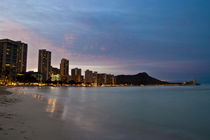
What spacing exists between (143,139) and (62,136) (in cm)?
490

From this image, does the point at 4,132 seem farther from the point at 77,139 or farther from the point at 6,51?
the point at 6,51

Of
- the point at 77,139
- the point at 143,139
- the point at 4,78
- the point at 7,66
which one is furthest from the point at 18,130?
the point at 7,66

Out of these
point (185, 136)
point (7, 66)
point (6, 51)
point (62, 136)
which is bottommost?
point (185, 136)

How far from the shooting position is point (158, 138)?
10.4m

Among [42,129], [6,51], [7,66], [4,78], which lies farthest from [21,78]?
[42,129]

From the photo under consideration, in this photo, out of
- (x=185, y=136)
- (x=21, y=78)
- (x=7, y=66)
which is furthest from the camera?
(x=21, y=78)

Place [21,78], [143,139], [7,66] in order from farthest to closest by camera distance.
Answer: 1. [21,78]
2. [7,66]
3. [143,139]

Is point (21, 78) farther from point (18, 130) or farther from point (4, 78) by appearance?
point (18, 130)

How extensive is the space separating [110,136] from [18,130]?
5.42 metres

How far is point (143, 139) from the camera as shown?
10078 millimetres

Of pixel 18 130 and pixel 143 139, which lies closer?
pixel 18 130

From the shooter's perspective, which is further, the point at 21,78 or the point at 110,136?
the point at 21,78

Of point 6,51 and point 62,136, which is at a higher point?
point 6,51

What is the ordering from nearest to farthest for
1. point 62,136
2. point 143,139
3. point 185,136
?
point 62,136 < point 143,139 < point 185,136
